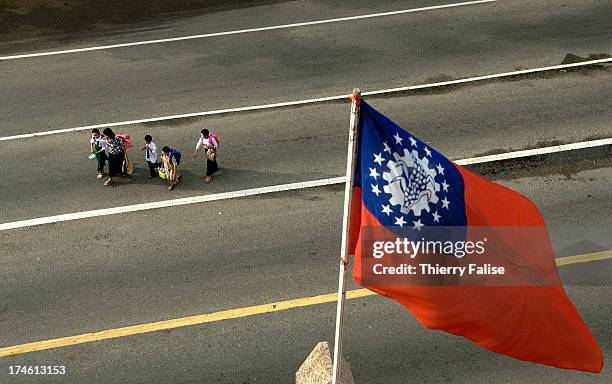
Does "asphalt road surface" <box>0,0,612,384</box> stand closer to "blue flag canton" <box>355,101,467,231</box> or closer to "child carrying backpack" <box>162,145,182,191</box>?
"child carrying backpack" <box>162,145,182,191</box>

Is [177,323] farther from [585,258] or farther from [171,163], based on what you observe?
[585,258]

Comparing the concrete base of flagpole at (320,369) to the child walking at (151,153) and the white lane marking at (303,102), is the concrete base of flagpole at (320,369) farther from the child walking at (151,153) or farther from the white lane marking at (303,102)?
the white lane marking at (303,102)

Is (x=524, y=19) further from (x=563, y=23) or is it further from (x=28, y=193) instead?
(x=28, y=193)

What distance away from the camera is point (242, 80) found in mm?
17859

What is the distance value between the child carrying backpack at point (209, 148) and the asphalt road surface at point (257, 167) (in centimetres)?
28

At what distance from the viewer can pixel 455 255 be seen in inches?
313

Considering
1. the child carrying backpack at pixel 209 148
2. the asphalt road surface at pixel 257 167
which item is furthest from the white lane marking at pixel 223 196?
the child carrying backpack at pixel 209 148

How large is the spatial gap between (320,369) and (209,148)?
589 cm

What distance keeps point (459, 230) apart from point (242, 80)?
1095 centimetres

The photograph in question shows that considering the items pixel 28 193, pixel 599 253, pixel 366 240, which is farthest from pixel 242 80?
pixel 366 240

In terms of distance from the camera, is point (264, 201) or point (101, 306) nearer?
point (101, 306)

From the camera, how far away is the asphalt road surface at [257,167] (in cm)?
1145

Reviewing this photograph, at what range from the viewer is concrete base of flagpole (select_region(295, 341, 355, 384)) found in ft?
31.9

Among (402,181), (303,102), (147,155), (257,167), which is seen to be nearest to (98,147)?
(147,155)
